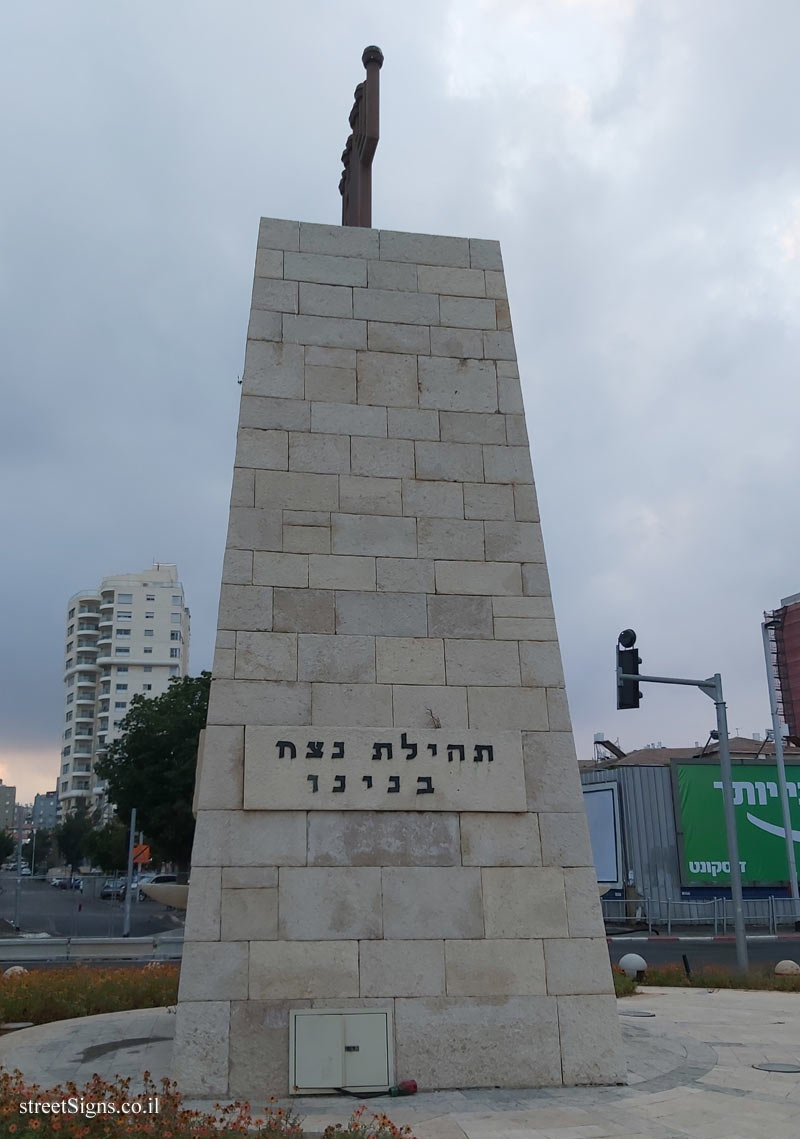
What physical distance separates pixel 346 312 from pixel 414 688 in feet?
13.5

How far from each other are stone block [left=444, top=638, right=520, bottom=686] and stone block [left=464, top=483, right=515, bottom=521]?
136 centimetres

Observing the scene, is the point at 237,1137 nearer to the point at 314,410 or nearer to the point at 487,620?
the point at 487,620

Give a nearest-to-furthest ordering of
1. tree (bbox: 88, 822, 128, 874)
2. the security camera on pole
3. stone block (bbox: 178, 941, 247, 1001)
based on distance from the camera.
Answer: stone block (bbox: 178, 941, 247, 1001)
the security camera on pole
tree (bbox: 88, 822, 128, 874)

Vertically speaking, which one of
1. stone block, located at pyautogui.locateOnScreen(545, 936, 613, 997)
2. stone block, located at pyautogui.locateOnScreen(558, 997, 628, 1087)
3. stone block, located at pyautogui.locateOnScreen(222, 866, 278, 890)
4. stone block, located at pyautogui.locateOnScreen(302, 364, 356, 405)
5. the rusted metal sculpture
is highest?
the rusted metal sculpture

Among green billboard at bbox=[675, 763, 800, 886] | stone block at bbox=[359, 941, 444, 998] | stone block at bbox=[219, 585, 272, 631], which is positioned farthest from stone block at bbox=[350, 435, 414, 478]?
green billboard at bbox=[675, 763, 800, 886]

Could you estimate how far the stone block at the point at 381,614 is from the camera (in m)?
9.34

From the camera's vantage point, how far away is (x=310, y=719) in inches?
352

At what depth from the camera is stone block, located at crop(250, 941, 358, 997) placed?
26.8 feet

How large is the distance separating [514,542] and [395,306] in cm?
293

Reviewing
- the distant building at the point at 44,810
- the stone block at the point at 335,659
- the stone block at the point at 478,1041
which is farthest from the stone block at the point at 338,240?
the distant building at the point at 44,810

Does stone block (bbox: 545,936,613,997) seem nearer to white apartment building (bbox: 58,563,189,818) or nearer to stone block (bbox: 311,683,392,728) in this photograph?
stone block (bbox: 311,683,392,728)

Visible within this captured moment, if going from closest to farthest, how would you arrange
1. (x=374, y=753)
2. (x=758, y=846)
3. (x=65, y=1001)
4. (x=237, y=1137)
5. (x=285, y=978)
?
(x=237, y=1137) < (x=285, y=978) < (x=374, y=753) < (x=65, y=1001) < (x=758, y=846)

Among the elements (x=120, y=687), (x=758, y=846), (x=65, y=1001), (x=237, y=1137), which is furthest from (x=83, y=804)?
(x=237, y=1137)

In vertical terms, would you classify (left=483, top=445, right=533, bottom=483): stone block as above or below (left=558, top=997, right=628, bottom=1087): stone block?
above
